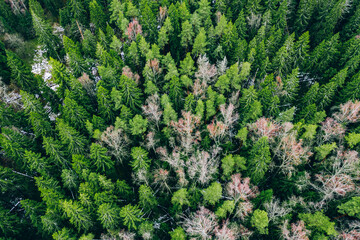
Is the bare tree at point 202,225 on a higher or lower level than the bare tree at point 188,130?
lower

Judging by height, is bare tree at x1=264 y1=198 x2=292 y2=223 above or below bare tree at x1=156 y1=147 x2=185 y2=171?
below

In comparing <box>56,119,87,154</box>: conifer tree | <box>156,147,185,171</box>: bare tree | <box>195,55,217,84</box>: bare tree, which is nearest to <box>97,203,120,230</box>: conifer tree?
<box>156,147,185,171</box>: bare tree

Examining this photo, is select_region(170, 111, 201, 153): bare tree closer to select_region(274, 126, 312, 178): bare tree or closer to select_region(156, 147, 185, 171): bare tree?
select_region(156, 147, 185, 171): bare tree

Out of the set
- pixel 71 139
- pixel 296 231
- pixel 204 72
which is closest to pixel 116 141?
pixel 71 139

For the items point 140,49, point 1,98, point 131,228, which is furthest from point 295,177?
point 1,98

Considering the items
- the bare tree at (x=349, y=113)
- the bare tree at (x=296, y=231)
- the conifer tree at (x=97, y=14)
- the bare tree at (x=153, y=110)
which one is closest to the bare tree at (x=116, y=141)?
the bare tree at (x=153, y=110)

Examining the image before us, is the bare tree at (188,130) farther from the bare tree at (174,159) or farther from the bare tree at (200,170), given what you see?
the bare tree at (200,170)

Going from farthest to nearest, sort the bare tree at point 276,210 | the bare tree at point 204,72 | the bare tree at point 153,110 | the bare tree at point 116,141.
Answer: the bare tree at point 204,72 < the bare tree at point 153,110 < the bare tree at point 116,141 < the bare tree at point 276,210

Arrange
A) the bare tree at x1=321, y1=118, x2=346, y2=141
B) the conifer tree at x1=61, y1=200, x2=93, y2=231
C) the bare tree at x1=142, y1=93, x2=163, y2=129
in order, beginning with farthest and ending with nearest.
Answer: the bare tree at x1=142, y1=93, x2=163, y2=129 → the bare tree at x1=321, y1=118, x2=346, y2=141 → the conifer tree at x1=61, y1=200, x2=93, y2=231
